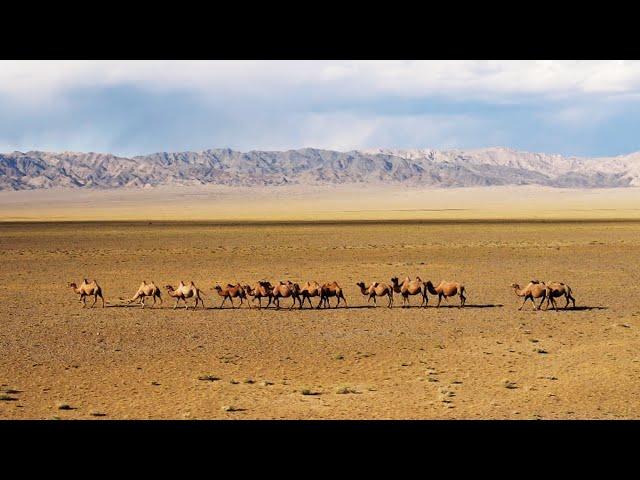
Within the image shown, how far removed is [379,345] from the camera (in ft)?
51.4

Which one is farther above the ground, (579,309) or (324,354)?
(579,309)

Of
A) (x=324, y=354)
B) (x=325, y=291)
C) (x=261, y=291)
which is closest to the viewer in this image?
(x=324, y=354)

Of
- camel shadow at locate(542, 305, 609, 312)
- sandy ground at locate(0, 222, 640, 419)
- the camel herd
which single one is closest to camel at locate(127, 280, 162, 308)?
the camel herd

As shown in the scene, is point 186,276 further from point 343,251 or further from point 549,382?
point 549,382

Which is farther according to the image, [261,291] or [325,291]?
[325,291]

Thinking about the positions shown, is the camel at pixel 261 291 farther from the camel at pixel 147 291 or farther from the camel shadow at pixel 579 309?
the camel shadow at pixel 579 309

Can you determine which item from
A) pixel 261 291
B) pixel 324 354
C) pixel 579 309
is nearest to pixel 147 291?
pixel 261 291

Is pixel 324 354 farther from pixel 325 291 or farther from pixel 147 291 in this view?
pixel 147 291

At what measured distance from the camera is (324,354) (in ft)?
48.6

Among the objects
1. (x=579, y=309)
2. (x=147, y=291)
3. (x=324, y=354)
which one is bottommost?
(x=324, y=354)

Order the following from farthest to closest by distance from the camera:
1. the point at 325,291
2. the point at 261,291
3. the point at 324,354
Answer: the point at 325,291
the point at 261,291
the point at 324,354
